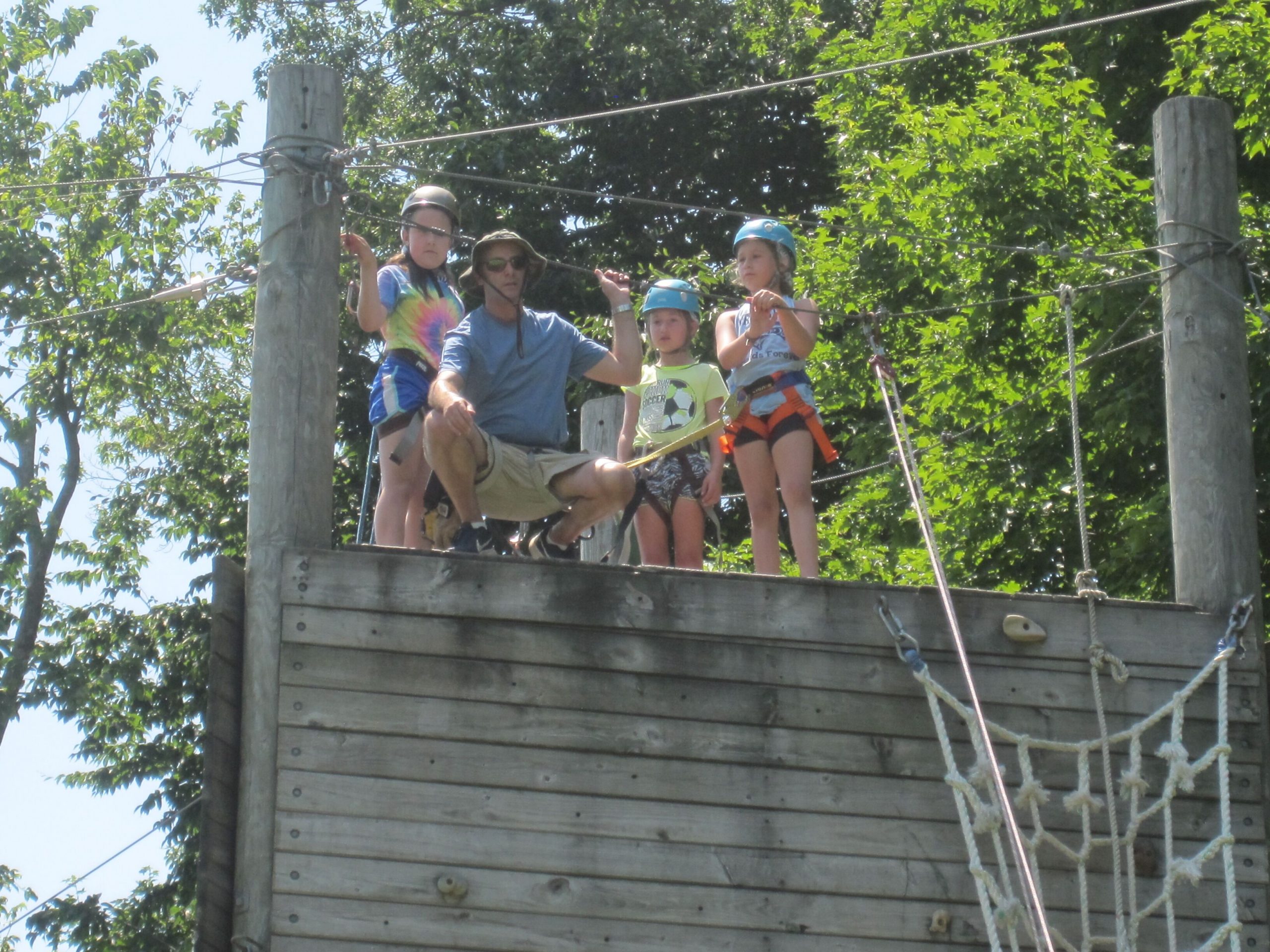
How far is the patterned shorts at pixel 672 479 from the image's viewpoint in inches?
259

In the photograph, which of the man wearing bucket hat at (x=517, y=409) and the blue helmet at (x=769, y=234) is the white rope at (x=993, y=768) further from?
the blue helmet at (x=769, y=234)

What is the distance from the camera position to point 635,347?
6.00 metres

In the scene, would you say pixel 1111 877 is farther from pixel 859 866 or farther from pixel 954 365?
pixel 954 365

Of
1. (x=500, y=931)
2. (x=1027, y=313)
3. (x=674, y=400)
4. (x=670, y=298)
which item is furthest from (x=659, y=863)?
(x=1027, y=313)

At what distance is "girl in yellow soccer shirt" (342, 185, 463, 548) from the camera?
6.09 m

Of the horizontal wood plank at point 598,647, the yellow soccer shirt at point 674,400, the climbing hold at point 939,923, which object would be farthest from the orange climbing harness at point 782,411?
the climbing hold at point 939,923

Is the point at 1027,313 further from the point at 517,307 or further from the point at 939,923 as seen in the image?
the point at 939,923

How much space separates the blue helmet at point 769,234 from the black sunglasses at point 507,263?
2.60 ft

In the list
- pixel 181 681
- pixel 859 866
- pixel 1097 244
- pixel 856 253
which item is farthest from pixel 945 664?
pixel 181 681

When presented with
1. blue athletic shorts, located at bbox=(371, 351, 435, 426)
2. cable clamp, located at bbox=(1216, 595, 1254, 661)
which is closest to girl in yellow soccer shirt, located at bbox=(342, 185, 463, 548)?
blue athletic shorts, located at bbox=(371, 351, 435, 426)

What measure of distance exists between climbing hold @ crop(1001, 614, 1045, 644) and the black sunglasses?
1988 mm

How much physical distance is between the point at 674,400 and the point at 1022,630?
209cm

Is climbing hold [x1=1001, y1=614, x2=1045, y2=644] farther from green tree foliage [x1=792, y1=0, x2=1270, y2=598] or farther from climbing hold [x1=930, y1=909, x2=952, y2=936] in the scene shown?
green tree foliage [x1=792, y1=0, x2=1270, y2=598]

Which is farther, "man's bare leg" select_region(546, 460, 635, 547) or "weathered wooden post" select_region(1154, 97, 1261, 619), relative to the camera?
"man's bare leg" select_region(546, 460, 635, 547)
